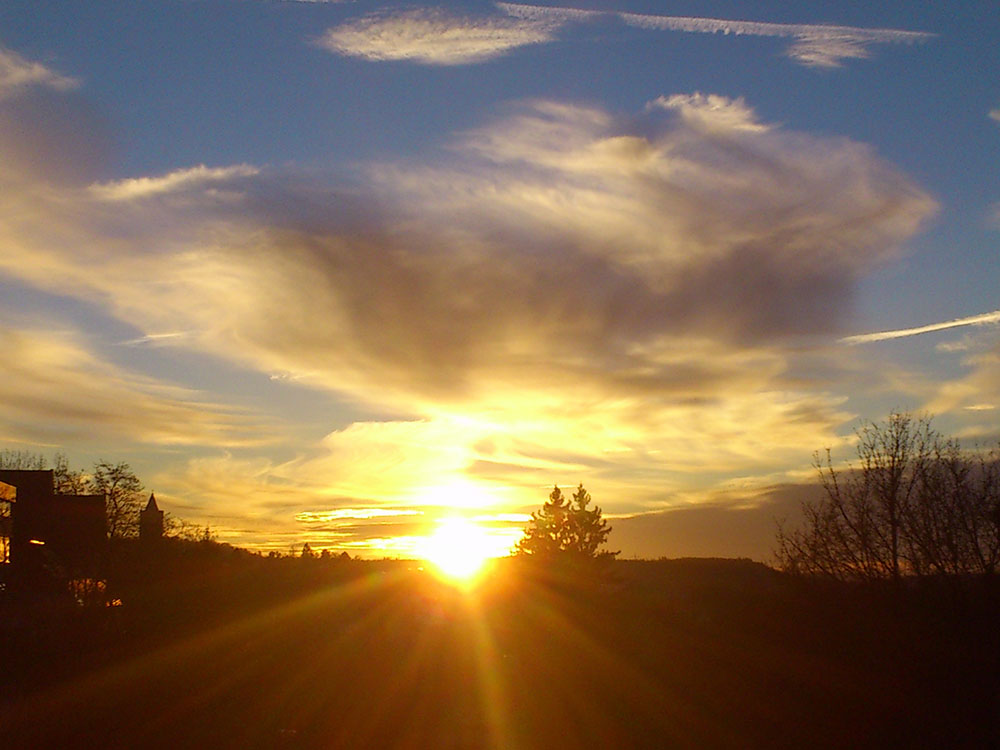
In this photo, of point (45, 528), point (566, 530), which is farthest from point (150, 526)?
point (566, 530)

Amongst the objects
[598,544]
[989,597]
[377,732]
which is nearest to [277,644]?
[377,732]

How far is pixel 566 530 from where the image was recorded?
85312 millimetres

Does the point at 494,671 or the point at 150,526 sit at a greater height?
the point at 150,526

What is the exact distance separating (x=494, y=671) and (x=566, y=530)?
6008 centimetres

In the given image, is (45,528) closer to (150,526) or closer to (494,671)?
(150,526)

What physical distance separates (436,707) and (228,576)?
2086cm

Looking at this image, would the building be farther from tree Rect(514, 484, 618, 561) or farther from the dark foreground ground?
tree Rect(514, 484, 618, 561)

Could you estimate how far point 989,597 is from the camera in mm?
29109

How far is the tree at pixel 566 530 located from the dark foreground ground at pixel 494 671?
46.2m

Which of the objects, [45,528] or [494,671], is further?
[45,528]

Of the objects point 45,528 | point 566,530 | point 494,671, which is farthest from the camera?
point 566,530

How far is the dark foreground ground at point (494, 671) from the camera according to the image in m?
19.8

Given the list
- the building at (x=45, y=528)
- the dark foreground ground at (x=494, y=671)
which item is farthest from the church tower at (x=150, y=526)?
the dark foreground ground at (x=494, y=671)

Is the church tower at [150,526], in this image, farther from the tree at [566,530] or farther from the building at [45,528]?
the tree at [566,530]
